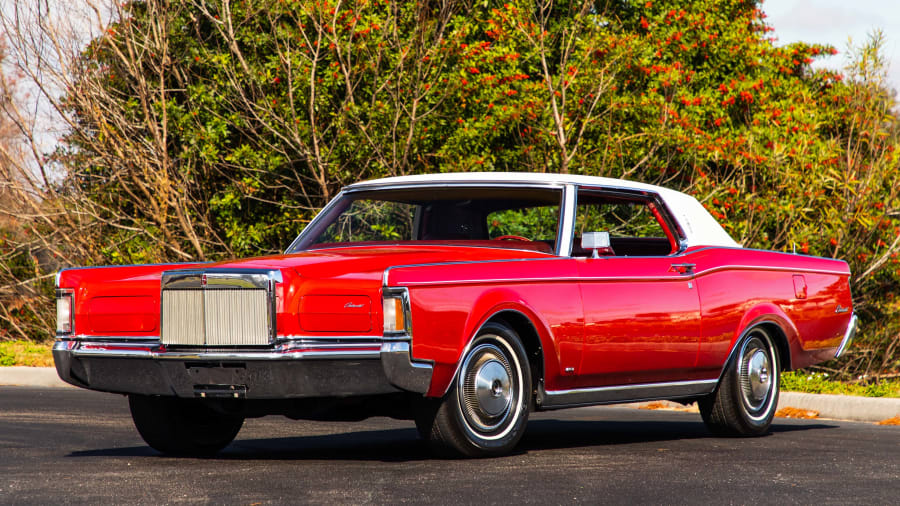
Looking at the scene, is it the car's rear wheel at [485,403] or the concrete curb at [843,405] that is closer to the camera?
the car's rear wheel at [485,403]

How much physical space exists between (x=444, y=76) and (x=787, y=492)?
40.1ft

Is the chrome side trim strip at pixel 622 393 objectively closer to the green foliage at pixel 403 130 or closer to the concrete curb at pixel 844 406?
the concrete curb at pixel 844 406

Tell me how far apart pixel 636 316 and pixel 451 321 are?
170cm

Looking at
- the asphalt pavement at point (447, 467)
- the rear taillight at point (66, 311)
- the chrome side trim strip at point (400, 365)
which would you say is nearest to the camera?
Answer: the asphalt pavement at point (447, 467)

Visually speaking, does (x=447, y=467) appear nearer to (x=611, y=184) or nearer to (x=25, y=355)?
(x=611, y=184)

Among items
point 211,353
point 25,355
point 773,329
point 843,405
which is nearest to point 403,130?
point 25,355

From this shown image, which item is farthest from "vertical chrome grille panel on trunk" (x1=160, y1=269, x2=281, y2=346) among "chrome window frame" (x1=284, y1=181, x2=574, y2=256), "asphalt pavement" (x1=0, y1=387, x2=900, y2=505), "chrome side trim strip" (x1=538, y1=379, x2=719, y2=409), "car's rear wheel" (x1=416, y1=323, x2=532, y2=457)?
"chrome side trim strip" (x1=538, y1=379, x2=719, y2=409)

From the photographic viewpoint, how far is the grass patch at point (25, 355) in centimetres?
1680

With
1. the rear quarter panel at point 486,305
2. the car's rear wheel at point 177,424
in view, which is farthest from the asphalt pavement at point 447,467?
the rear quarter panel at point 486,305

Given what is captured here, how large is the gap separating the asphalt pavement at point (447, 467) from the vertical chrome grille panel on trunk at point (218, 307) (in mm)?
685

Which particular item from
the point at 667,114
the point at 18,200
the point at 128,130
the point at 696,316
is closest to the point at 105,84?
the point at 128,130

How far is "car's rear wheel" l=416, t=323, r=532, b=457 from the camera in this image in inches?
257

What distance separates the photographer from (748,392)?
8.76 metres

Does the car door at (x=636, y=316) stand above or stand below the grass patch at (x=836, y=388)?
above
